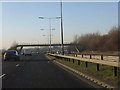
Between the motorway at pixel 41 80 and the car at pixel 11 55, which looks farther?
the car at pixel 11 55

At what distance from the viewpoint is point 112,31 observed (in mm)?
83125

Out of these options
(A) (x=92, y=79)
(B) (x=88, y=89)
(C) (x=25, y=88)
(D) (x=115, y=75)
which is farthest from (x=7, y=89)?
(D) (x=115, y=75)

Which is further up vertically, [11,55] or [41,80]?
[41,80]

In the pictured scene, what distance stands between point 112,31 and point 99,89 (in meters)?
71.0

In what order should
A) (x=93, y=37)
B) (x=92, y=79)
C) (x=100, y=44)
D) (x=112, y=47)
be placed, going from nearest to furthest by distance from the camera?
(x=92, y=79) → (x=112, y=47) → (x=100, y=44) → (x=93, y=37)

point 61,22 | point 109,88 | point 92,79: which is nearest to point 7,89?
point 109,88

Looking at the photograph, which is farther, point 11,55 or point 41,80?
point 11,55

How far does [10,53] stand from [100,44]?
181ft

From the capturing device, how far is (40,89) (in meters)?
12.9

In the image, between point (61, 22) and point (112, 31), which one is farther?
point (112, 31)

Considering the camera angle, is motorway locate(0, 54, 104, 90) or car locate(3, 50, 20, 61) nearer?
motorway locate(0, 54, 104, 90)

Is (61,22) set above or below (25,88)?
above

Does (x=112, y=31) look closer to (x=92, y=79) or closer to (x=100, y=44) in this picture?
(x=100, y=44)

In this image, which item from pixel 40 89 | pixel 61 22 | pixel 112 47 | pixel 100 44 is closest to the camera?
pixel 40 89
